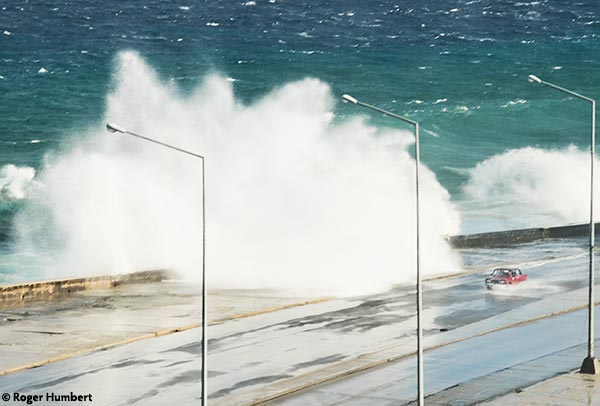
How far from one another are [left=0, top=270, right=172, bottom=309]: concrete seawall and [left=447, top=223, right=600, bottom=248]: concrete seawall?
20834mm

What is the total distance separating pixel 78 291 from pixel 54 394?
21.9 m

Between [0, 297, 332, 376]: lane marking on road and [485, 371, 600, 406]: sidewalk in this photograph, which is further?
[0, 297, 332, 376]: lane marking on road

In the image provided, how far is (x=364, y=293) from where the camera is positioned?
55.6 m

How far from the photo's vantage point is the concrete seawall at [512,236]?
75.0m

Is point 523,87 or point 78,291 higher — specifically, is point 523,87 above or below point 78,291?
above

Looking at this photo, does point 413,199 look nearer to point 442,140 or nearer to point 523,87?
point 442,140

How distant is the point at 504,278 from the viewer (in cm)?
5666

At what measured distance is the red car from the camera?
56344 millimetres

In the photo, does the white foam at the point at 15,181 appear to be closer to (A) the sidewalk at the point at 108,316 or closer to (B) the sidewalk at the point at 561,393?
(A) the sidewalk at the point at 108,316

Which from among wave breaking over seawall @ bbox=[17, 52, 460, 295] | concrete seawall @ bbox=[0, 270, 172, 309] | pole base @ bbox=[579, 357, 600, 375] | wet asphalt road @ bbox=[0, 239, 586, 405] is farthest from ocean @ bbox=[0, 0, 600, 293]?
pole base @ bbox=[579, 357, 600, 375]

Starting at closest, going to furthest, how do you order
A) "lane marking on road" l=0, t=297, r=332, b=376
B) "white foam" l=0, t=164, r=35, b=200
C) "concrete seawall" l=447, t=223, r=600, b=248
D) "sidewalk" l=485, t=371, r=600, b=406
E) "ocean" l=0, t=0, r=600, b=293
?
"sidewalk" l=485, t=371, r=600, b=406, "lane marking on road" l=0, t=297, r=332, b=376, "concrete seawall" l=447, t=223, r=600, b=248, "ocean" l=0, t=0, r=600, b=293, "white foam" l=0, t=164, r=35, b=200

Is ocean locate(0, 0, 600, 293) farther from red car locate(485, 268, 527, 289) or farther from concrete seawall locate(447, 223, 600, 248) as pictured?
red car locate(485, 268, 527, 289)

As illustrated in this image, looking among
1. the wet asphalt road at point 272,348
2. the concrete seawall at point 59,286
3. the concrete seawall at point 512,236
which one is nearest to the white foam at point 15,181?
the concrete seawall at point 512,236

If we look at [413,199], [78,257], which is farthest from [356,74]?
[78,257]
